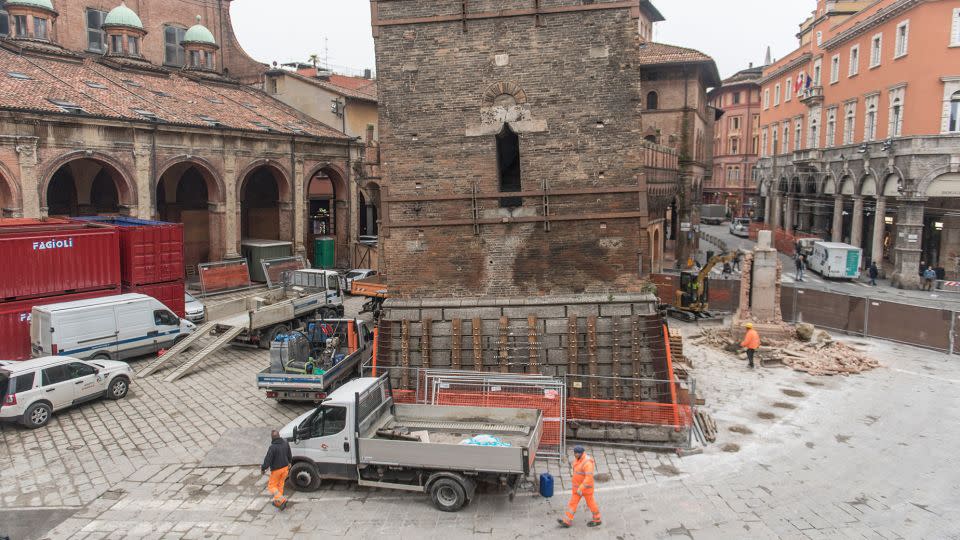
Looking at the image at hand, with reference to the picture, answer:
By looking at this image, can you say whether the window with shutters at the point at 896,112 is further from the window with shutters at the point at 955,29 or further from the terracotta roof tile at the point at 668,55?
the terracotta roof tile at the point at 668,55

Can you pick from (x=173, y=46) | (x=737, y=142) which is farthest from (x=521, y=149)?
(x=737, y=142)

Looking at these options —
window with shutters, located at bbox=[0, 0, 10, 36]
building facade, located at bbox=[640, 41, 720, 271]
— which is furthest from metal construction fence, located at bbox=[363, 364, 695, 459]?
window with shutters, located at bbox=[0, 0, 10, 36]

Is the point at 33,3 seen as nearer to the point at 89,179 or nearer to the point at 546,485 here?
the point at 89,179

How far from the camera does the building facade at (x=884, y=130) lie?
31297mm

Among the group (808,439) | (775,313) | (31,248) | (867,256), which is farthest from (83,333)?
(867,256)

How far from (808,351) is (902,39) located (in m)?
22.4

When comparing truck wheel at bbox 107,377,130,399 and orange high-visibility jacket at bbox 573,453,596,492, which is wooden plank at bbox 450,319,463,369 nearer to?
orange high-visibility jacket at bbox 573,453,596,492

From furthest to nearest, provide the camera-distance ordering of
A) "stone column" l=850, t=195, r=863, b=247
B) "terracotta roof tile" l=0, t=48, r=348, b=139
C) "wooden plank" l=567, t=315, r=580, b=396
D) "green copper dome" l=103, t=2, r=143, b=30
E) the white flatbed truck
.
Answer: "stone column" l=850, t=195, r=863, b=247 < "green copper dome" l=103, t=2, r=143, b=30 < "terracotta roof tile" l=0, t=48, r=348, b=139 < "wooden plank" l=567, t=315, r=580, b=396 < the white flatbed truck

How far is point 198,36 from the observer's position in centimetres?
3906

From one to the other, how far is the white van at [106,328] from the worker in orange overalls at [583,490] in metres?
14.0

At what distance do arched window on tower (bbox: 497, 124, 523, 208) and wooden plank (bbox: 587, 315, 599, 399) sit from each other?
3.01 m

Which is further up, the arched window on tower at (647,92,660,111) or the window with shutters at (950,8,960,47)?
the window with shutters at (950,8,960,47)

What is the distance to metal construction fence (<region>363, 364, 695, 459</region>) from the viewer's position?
42.5ft

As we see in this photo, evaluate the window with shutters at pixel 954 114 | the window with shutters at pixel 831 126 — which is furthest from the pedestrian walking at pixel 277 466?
the window with shutters at pixel 831 126
